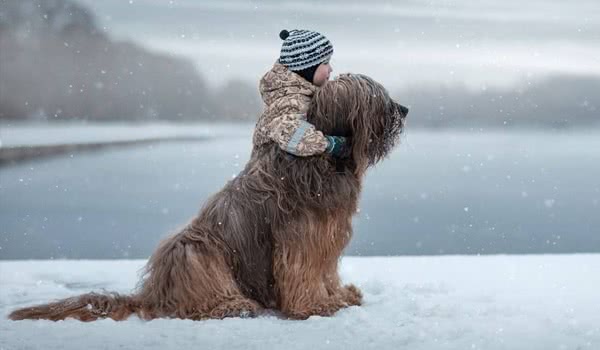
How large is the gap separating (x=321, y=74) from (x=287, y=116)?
41 cm

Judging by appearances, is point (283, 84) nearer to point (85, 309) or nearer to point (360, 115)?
point (360, 115)

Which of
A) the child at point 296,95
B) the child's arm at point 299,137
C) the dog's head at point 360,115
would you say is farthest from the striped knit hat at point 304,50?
the child's arm at point 299,137

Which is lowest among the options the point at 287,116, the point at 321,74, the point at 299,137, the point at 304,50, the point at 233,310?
the point at 233,310

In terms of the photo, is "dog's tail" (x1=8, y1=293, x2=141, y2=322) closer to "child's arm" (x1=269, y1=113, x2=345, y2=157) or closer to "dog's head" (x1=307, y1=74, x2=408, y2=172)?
"child's arm" (x1=269, y1=113, x2=345, y2=157)

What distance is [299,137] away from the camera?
5.49m

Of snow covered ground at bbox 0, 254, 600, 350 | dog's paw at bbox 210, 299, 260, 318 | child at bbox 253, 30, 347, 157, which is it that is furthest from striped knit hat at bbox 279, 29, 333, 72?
snow covered ground at bbox 0, 254, 600, 350

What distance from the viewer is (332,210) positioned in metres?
5.71

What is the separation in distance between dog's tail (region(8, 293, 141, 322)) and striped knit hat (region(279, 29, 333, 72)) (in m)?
1.88

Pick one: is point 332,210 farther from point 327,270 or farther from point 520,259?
point 520,259

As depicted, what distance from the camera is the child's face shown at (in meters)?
5.76

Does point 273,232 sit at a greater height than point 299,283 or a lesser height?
greater

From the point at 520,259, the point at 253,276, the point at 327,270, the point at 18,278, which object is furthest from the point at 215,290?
the point at 520,259

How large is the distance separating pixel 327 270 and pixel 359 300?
45cm

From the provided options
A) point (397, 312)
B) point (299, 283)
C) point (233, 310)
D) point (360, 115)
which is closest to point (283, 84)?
point (360, 115)
